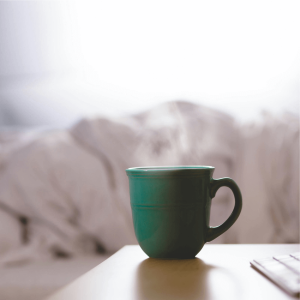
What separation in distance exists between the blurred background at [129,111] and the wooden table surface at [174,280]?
1.85 ft

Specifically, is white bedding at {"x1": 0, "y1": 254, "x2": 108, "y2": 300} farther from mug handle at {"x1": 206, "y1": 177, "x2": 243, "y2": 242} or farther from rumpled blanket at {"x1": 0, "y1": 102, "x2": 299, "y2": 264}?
mug handle at {"x1": 206, "y1": 177, "x2": 243, "y2": 242}

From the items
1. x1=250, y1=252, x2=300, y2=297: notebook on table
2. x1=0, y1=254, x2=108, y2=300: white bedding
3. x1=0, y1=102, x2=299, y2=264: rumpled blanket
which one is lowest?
x1=0, y1=254, x2=108, y2=300: white bedding

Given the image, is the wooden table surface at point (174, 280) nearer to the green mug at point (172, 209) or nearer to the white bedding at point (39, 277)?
the green mug at point (172, 209)

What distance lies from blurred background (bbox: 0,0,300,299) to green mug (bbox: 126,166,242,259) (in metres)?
0.57

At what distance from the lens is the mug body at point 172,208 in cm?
34

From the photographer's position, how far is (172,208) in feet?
1.12

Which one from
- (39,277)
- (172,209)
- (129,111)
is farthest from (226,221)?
(129,111)

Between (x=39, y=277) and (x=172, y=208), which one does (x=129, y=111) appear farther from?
(x=172, y=208)

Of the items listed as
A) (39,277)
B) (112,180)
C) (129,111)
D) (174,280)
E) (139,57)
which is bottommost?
(39,277)

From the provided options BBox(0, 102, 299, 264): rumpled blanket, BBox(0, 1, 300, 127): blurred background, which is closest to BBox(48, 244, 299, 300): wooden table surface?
BBox(0, 102, 299, 264): rumpled blanket

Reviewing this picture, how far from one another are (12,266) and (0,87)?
0.79 metres

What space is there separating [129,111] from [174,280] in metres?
1.06

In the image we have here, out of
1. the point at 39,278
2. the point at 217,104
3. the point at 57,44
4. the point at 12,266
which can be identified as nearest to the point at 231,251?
the point at 39,278

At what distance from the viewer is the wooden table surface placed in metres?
0.25
